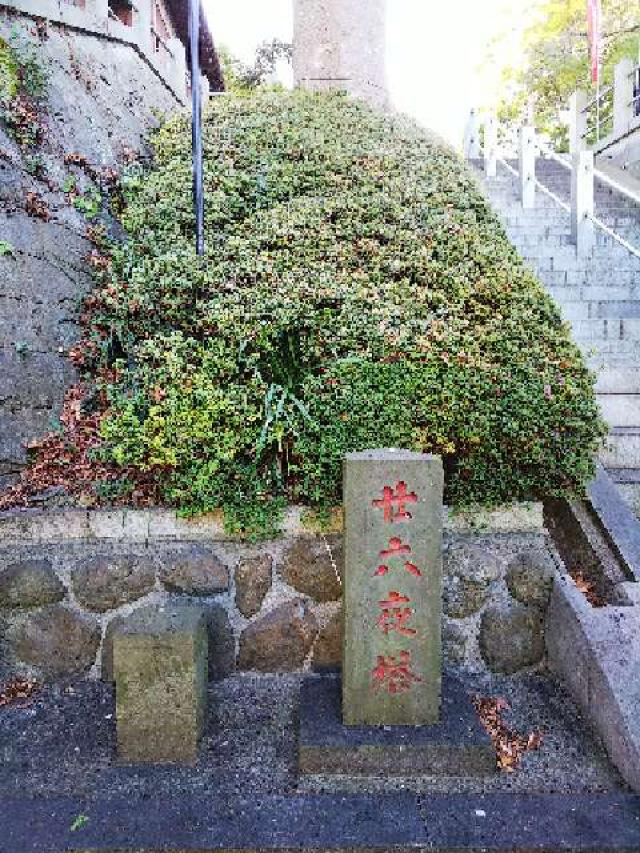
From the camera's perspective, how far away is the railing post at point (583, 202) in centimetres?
762

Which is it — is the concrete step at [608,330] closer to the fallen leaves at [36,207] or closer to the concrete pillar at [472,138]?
the fallen leaves at [36,207]

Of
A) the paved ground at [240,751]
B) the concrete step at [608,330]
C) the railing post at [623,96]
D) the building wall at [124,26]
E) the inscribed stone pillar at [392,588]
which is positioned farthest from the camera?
the railing post at [623,96]

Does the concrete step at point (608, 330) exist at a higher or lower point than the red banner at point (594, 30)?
lower

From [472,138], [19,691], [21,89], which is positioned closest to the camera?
[19,691]

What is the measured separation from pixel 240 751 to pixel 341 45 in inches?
443

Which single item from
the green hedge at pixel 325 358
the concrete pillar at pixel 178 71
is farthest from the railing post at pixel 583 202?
the concrete pillar at pixel 178 71

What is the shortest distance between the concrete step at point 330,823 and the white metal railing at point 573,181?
17.5 feet

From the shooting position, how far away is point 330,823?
2549mm

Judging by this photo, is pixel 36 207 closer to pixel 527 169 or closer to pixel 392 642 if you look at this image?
pixel 392 642

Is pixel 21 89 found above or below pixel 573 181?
above

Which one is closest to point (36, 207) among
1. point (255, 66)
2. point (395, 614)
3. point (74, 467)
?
point (74, 467)

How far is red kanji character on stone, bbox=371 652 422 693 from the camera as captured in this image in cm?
306

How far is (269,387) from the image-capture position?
3.76 m

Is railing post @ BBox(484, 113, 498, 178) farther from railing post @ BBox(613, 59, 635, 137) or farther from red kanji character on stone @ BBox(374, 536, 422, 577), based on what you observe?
red kanji character on stone @ BBox(374, 536, 422, 577)
